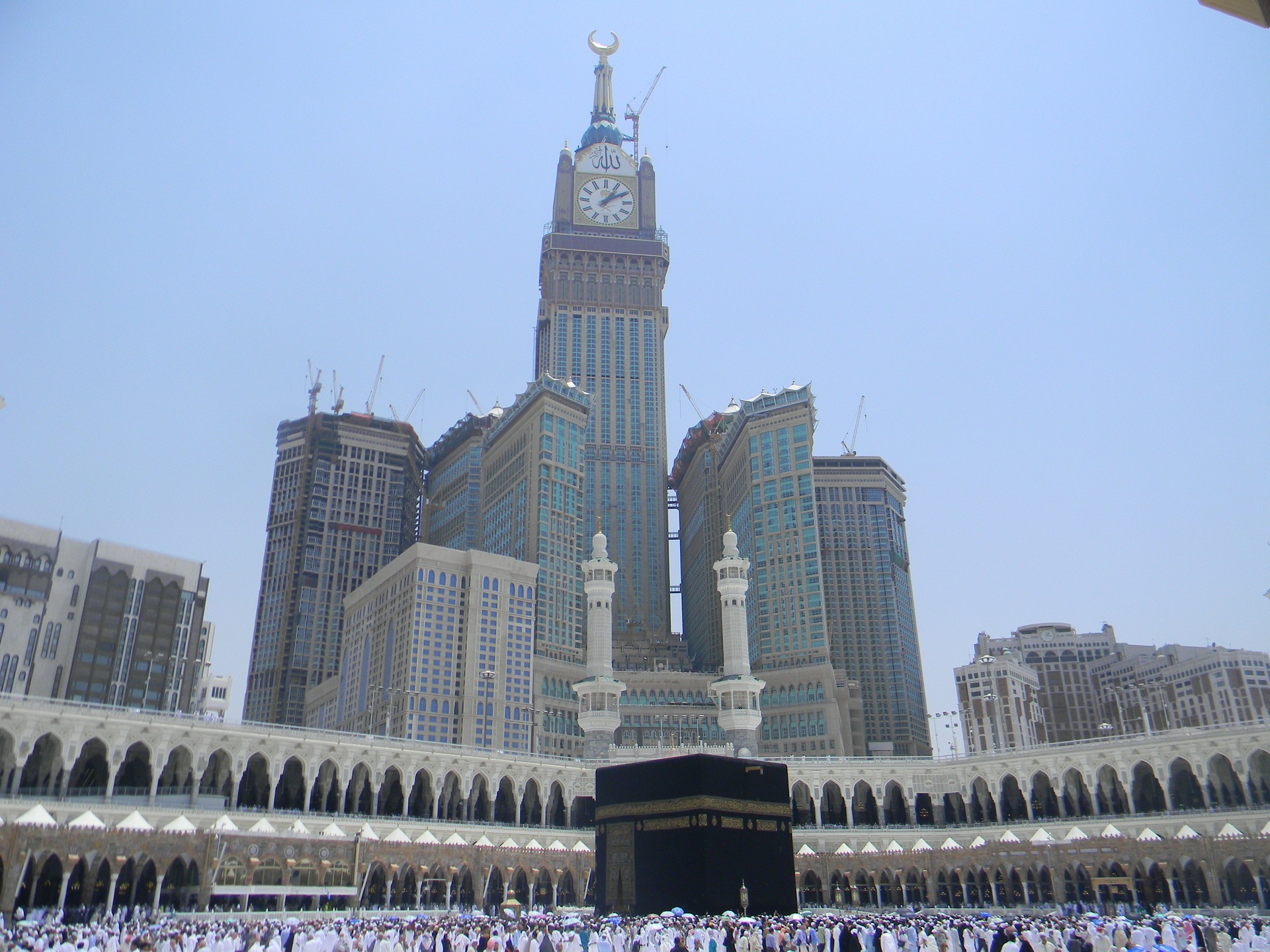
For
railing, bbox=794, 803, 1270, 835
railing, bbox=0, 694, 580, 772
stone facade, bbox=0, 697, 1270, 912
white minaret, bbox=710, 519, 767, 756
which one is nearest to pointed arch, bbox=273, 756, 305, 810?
stone facade, bbox=0, 697, 1270, 912

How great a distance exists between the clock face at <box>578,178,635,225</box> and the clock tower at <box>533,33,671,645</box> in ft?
0.40

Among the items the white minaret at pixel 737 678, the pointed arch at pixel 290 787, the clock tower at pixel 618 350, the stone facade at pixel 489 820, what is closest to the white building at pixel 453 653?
the pointed arch at pixel 290 787

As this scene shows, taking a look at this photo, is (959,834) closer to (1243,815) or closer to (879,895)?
(879,895)

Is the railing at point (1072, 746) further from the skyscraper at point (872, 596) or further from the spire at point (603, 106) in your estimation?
the spire at point (603, 106)

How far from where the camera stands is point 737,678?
211 feet

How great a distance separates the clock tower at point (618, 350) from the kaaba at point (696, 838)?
265ft

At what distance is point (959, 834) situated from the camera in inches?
2211

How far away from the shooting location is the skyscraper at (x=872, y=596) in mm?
111812

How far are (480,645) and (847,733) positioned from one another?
121 feet

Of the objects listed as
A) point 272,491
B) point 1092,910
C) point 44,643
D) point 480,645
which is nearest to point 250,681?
point 272,491

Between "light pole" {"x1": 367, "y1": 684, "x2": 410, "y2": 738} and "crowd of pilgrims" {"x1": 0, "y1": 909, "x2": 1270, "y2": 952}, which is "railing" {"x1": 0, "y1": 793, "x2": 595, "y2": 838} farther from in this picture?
"crowd of pilgrims" {"x1": 0, "y1": 909, "x2": 1270, "y2": 952}

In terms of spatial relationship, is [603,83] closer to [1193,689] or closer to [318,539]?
[318,539]

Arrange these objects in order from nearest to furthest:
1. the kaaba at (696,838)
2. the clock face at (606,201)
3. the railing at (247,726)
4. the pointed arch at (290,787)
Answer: the kaaba at (696,838)
the railing at (247,726)
the pointed arch at (290,787)
the clock face at (606,201)

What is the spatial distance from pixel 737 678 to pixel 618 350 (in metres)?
64.7
